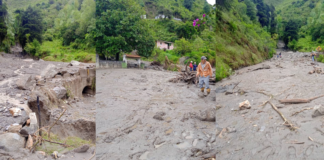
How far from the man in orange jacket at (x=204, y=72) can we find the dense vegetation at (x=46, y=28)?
1.87 m

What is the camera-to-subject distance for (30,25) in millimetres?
3857

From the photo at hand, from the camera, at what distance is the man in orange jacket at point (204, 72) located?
318 cm

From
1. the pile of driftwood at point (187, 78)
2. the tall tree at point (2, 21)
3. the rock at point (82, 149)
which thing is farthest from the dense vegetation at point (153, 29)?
the tall tree at point (2, 21)

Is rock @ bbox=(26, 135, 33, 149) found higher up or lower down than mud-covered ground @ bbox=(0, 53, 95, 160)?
lower down

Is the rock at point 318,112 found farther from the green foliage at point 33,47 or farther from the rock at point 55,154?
the green foliage at point 33,47

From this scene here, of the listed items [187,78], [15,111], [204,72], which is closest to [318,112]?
[204,72]

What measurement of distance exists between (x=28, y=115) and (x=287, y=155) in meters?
3.93

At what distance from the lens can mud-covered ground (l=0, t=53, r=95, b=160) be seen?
3.04 m

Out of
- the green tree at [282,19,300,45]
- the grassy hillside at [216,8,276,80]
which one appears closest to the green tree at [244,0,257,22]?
the grassy hillside at [216,8,276,80]

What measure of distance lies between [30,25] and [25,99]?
1508 millimetres

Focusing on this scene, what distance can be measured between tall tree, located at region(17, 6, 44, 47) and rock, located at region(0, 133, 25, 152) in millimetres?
1986

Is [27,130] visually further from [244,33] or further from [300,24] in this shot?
[300,24]

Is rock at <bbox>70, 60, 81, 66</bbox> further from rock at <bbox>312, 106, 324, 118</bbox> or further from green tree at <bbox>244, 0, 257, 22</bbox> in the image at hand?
rock at <bbox>312, 106, 324, 118</bbox>

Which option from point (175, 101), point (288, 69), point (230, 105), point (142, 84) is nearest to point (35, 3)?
point (142, 84)
